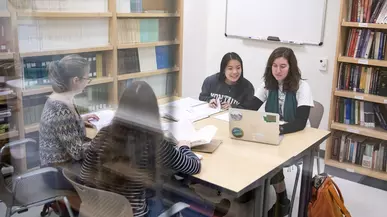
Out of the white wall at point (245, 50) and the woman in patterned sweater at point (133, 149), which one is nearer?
the woman in patterned sweater at point (133, 149)

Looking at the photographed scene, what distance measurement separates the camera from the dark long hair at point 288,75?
220cm

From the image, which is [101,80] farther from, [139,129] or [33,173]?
[33,173]

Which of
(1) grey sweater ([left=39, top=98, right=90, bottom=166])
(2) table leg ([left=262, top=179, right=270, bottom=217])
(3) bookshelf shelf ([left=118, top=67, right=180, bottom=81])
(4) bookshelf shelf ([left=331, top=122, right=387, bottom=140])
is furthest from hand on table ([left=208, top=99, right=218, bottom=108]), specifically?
(3) bookshelf shelf ([left=118, top=67, right=180, bottom=81])

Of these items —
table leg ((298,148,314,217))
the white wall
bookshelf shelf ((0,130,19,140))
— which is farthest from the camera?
the white wall

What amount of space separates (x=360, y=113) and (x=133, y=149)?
2.27 meters

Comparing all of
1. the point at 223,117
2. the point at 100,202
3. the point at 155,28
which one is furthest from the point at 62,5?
the point at 223,117

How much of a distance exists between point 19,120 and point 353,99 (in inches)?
85.5

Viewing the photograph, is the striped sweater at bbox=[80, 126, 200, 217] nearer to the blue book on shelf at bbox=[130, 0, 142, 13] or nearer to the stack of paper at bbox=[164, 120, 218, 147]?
the stack of paper at bbox=[164, 120, 218, 147]

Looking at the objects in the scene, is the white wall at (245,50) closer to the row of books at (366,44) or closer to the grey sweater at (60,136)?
the row of books at (366,44)

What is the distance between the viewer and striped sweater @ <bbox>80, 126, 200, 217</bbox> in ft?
3.19

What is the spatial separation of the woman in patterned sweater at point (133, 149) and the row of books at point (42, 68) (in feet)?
0.67

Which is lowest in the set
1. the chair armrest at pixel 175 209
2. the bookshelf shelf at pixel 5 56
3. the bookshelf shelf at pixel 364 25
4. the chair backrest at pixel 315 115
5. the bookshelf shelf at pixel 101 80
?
the chair armrest at pixel 175 209

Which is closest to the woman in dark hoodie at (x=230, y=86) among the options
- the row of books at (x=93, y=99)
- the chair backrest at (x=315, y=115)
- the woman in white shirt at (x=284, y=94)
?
the woman in white shirt at (x=284, y=94)

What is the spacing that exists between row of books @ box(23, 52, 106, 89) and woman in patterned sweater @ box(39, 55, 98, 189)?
0.06 ft
